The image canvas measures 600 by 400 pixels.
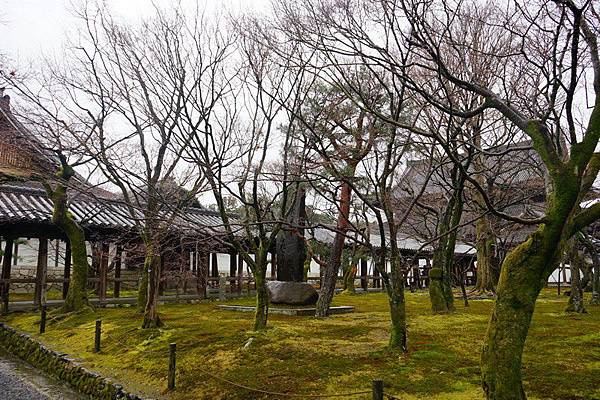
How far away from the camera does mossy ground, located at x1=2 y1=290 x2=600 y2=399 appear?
6.07m

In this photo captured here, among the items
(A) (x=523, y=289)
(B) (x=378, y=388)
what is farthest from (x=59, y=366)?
(A) (x=523, y=289)

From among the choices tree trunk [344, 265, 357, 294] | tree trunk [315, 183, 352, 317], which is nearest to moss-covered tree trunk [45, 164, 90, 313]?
tree trunk [315, 183, 352, 317]

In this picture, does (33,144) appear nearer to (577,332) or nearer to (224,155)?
(224,155)

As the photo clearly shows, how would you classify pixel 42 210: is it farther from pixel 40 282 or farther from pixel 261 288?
pixel 261 288

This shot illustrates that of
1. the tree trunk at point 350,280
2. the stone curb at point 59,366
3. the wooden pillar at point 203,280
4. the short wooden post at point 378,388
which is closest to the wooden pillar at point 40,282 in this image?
the stone curb at point 59,366

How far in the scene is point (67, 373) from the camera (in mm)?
8594

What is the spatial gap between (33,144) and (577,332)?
44.5 ft

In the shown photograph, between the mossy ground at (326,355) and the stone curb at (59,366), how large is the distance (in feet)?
0.72

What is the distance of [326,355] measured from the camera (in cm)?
770

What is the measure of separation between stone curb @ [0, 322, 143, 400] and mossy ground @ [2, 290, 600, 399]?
0.22 metres

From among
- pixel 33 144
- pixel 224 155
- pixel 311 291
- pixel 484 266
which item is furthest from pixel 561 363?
pixel 484 266

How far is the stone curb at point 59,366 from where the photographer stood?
7.16m

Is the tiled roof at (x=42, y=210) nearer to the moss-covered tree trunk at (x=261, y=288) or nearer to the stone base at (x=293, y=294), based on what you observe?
the stone base at (x=293, y=294)

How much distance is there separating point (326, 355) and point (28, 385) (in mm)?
5328
